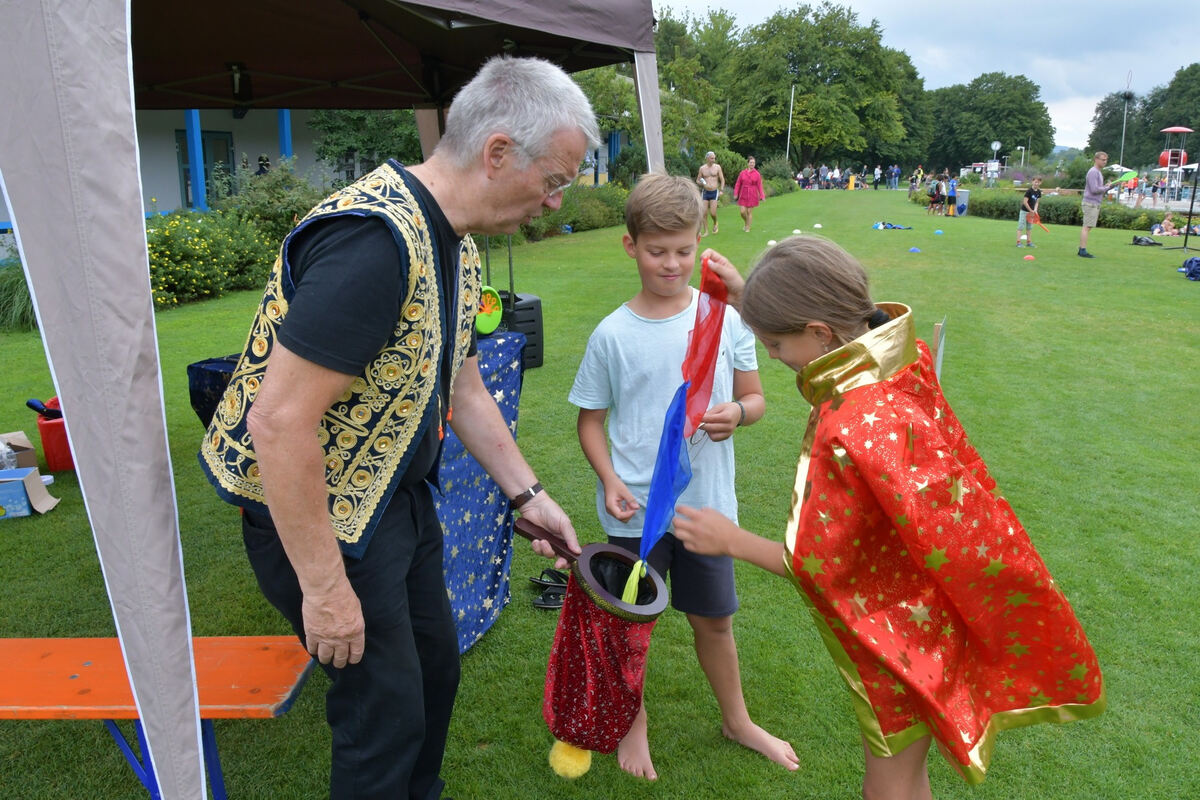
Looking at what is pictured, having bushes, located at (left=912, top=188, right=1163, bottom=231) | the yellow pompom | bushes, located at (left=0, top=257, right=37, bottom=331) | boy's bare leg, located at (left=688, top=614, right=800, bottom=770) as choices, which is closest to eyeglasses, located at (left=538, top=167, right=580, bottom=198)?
boy's bare leg, located at (left=688, top=614, right=800, bottom=770)

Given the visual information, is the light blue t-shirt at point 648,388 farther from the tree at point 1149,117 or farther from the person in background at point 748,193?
the tree at point 1149,117

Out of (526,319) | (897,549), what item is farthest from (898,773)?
(526,319)

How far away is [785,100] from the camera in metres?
62.3

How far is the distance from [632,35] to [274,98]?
3.57 m

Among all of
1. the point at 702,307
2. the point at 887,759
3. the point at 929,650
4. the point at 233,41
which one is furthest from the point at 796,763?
the point at 233,41

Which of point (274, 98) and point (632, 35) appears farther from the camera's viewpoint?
point (274, 98)

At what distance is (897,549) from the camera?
5.73ft

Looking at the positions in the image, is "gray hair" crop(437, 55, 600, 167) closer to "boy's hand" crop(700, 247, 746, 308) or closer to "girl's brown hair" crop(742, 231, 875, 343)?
"girl's brown hair" crop(742, 231, 875, 343)

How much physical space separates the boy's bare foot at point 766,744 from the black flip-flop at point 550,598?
1.04 meters

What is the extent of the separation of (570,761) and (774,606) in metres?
1.45

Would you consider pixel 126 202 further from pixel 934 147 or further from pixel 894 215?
pixel 934 147

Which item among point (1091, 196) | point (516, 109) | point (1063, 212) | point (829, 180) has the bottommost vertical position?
point (1063, 212)

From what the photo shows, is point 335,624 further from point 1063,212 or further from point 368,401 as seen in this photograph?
point 1063,212

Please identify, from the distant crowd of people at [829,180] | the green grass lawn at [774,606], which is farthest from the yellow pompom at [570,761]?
the distant crowd of people at [829,180]
